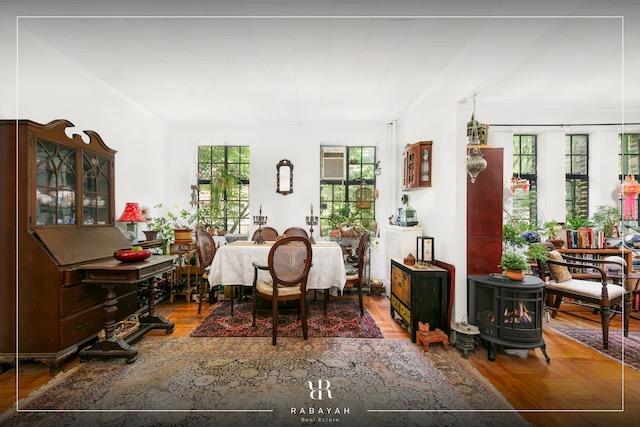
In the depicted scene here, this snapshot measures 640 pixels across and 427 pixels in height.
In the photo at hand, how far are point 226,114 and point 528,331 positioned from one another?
5.09 metres

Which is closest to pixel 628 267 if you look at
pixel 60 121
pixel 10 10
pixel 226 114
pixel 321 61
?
pixel 321 61

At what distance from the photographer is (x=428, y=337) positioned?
2.58 m

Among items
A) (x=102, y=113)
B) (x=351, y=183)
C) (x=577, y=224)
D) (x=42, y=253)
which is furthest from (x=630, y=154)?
(x=102, y=113)

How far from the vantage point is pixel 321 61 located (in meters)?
2.89

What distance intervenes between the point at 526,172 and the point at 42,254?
259 inches

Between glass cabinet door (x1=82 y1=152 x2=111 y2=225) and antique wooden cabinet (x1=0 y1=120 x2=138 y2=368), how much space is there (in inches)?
8.5

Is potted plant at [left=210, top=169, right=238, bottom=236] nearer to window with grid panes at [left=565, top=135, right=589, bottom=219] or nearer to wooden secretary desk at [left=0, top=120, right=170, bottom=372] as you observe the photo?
wooden secretary desk at [left=0, top=120, right=170, bottom=372]

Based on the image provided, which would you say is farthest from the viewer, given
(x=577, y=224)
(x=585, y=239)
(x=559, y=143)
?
(x=559, y=143)

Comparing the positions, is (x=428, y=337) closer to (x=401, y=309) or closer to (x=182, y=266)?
(x=401, y=309)

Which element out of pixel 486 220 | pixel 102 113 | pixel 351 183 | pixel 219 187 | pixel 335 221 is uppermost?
pixel 102 113

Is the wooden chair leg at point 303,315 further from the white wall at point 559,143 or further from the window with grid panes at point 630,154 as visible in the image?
the window with grid panes at point 630,154

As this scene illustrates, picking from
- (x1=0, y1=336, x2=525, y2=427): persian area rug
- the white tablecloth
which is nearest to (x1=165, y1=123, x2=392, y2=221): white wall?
the white tablecloth

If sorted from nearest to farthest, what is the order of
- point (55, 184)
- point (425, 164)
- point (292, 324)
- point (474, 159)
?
point (55, 184) → point (474, 159) → point (292, 324) → point (425, 164)

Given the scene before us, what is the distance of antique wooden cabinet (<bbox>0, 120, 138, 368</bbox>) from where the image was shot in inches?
83.6
